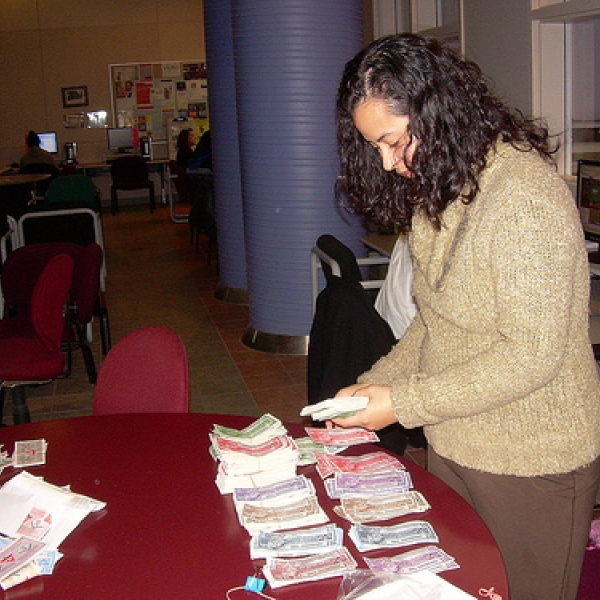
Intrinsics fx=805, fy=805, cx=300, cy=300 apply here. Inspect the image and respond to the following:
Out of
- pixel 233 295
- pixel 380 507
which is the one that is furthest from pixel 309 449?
pixel 233 295

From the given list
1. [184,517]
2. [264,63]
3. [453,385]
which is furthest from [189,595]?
[264,63]

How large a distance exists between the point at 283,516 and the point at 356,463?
271 millimetres

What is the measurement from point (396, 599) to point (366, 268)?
4.10m

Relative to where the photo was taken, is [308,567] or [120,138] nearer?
[308,567]

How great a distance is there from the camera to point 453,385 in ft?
4.72

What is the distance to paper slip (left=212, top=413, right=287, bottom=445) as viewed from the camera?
1843mm

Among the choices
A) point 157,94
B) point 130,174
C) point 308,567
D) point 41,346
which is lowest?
point 41,346

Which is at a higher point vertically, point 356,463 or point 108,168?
point 108,168

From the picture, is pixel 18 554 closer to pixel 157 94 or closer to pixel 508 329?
pixel 508 329

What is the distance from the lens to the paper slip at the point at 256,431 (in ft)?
6.05

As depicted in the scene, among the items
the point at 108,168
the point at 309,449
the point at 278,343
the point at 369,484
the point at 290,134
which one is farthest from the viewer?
the point at 108,168

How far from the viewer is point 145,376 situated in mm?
2469

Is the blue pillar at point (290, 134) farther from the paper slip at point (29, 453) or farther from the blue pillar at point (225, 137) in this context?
the paper slip at point (29, 453)

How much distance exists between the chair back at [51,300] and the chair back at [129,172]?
9028 mm
